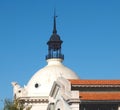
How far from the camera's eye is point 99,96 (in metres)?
86.0

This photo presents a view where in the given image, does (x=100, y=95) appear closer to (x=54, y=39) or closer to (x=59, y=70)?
(x=59, y=70)

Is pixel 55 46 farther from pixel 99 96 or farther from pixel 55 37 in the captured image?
pixel 99 96

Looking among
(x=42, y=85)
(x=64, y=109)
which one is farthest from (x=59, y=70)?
(x=64, y=109)

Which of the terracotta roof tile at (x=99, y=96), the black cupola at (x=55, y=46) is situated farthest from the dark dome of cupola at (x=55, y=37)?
the terracotta roof tile at (x=99, y=96)

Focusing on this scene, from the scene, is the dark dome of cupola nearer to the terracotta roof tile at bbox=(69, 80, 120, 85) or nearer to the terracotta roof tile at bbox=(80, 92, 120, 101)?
the terracotta roof tile at bbox=(69, 80, 120, 85)

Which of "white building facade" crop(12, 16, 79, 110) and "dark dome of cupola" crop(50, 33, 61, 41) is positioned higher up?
"dark dome of cupola" crop(50, 33, 61, 41)

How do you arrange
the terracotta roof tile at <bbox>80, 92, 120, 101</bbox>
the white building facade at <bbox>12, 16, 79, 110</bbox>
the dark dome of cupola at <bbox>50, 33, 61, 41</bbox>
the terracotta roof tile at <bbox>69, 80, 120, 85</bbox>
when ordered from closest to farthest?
1. the terracotta roof tile at <bbox>80, 92, 120, 101</bbox>
2. the terracotta roof tile at <bbox>69, 80, 120, 85</bbox>
3. the white building facade at <bbox>12, 16, 79, 110</bbox>
4. the dark dome of cupola at <bbox>50, 33, 61, 41</bbox>

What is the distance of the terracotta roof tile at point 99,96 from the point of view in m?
84.9

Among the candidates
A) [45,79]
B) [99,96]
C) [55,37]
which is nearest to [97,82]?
[99,96]

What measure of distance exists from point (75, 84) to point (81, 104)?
3467 millimetres

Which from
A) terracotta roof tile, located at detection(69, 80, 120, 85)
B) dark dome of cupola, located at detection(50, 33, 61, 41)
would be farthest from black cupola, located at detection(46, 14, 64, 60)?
terracotta roof tile, located at detection(69, 80, 120, 85)

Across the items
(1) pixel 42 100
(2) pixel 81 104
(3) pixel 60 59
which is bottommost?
(2) pixel 81 104

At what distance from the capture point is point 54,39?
125 meters

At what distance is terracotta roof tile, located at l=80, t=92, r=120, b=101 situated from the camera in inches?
3342
